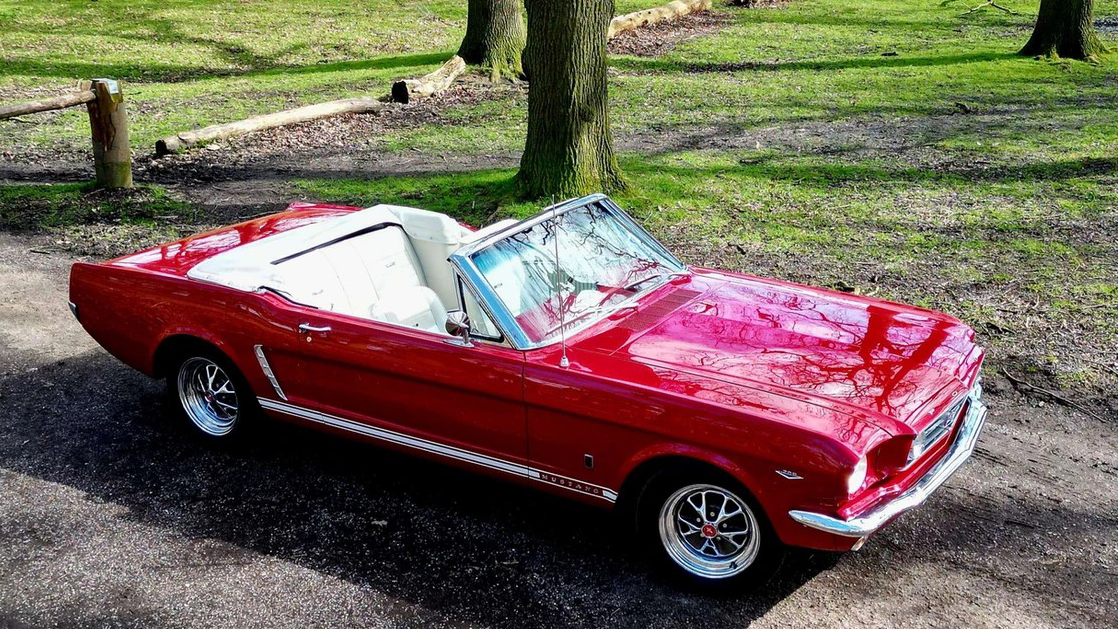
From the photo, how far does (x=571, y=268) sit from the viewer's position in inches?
207

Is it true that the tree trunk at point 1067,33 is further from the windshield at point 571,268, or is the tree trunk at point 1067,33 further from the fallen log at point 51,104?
the fallen log at point 51,104

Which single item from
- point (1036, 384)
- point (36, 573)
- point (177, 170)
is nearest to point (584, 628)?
point (36, 573)

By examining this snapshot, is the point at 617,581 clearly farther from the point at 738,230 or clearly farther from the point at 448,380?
the point at 738,230

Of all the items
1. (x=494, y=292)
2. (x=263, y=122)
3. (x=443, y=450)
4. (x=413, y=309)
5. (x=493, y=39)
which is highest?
(x=493, y=39)

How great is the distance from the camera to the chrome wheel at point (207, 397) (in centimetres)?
573

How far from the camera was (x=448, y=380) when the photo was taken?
479cm

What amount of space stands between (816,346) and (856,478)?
0.91m

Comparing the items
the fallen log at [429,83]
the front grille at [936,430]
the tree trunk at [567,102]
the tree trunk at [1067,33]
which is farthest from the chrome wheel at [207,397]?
the tree trunk at [1067,33]

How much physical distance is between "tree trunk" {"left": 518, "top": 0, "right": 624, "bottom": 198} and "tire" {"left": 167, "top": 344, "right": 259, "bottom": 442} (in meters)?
4.29

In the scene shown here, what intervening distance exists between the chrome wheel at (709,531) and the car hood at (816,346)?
50 cm

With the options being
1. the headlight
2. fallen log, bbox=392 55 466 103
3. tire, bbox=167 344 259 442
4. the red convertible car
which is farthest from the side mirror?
fallen log, bbox=392 55 466 103

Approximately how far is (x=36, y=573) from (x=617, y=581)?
2.57 m

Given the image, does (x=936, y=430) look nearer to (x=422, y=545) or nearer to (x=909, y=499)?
(x=909, y=499)

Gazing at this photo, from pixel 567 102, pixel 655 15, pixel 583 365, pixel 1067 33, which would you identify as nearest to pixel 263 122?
pixel 567 102
